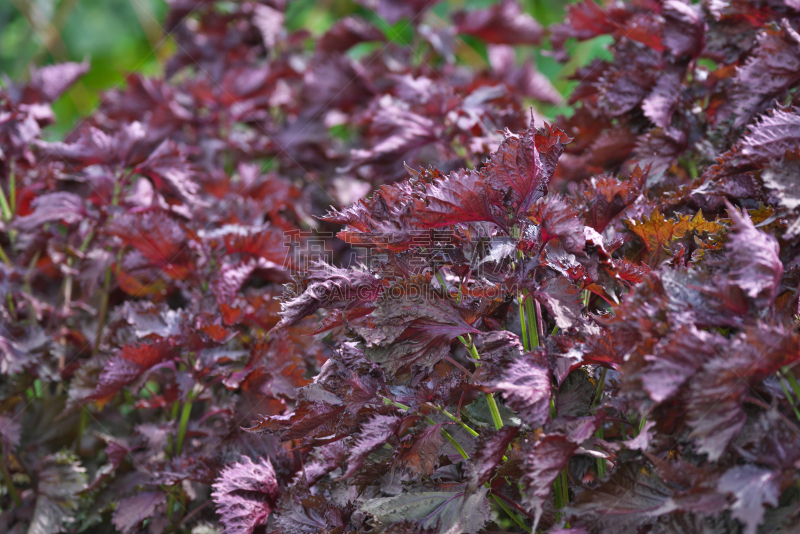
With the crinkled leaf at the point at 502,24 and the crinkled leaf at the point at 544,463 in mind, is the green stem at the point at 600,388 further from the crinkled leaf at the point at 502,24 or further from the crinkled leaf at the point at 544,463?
the crinkled leaf at the point at 502,24

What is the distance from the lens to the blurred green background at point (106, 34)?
2.73 m

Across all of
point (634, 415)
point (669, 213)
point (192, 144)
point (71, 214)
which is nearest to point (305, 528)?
point (634, 415)

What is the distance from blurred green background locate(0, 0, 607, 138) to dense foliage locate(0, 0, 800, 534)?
967 millimetres

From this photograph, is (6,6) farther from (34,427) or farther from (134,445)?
(134,445)

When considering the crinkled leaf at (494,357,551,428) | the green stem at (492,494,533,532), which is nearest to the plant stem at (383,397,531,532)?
the green stem at (492,494,533,532)

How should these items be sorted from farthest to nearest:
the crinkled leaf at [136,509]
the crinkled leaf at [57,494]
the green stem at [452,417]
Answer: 1. the crinkled leaf at [57,494]
2. the crinkled leaf at [136,509]
3. the green stem at [452,417]

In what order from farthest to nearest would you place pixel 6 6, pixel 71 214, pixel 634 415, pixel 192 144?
pixel 6 6
pixel 192 144
pixel 71 214
pixel 634 415

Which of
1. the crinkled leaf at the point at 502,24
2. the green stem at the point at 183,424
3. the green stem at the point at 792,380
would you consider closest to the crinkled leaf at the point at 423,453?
the green stem at the point at 792,380

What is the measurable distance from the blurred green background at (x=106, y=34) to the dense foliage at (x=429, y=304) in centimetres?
97

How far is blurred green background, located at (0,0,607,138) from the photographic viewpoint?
2732mm

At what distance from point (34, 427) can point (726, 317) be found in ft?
4.43

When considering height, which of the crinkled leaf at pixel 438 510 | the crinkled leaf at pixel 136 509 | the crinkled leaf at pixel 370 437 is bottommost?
the crinkled leaf at pixel 136 509

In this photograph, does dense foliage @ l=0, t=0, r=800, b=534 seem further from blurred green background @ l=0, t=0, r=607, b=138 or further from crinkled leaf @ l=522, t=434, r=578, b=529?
blurred green background @ l=0, t=0, r=607, b=138

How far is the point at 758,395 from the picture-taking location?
2.11 ft
